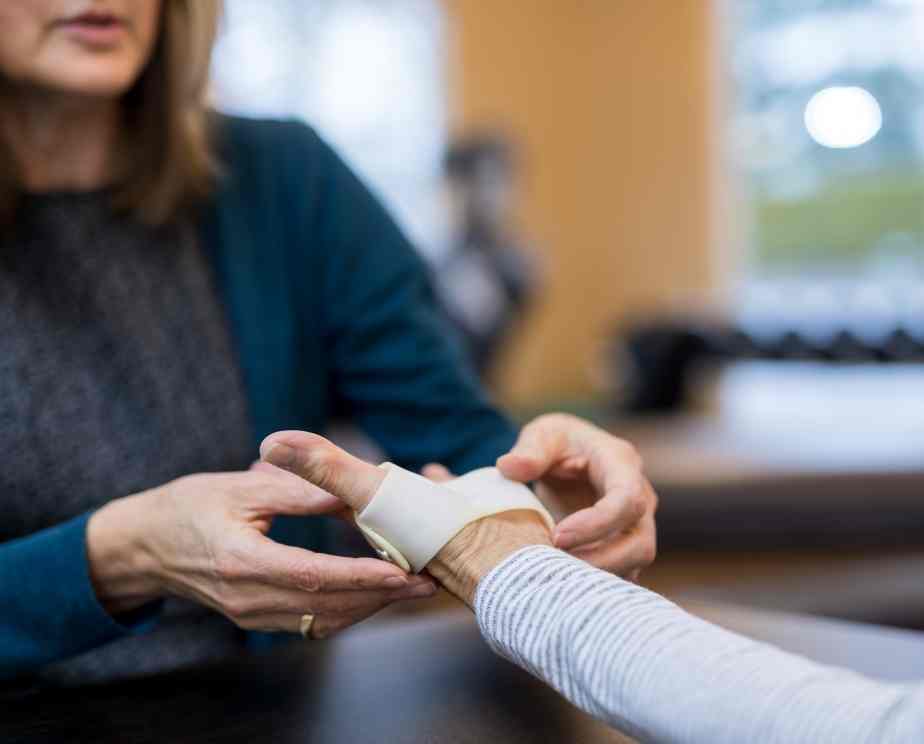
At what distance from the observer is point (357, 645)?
2.61 feet

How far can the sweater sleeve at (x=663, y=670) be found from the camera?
490 millimetres

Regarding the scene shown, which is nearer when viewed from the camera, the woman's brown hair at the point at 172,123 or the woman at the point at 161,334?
the woman at the point at 161,334

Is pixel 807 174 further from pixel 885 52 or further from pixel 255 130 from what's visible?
pixel 255 130

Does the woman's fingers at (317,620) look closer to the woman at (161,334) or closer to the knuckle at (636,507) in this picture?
the woman at (161,334)

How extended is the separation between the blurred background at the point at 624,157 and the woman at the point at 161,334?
7.67 feet

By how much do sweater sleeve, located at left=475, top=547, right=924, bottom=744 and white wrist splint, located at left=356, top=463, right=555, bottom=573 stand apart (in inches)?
2.0

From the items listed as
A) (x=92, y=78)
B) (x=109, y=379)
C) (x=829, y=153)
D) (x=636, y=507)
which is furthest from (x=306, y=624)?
(x=829, y=153)

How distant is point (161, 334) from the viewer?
1015 millimetres

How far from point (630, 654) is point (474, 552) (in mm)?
149

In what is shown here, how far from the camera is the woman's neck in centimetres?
102

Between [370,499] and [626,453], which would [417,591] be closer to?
[370,499]

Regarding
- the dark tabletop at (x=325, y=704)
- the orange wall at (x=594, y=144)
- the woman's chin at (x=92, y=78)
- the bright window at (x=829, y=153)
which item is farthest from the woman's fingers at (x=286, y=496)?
the orange wall at (x=594, y=144)

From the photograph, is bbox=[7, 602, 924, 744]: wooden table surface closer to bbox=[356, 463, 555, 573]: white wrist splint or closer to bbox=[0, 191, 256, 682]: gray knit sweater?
bbox=[356, 463, 555, 573]: white wrist splint

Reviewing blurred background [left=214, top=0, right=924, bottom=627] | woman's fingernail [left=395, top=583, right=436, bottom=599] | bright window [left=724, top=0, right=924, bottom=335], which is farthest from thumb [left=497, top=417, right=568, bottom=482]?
bright window [left=724, top=0, right=924, bottom=335]
